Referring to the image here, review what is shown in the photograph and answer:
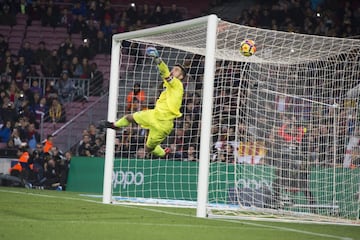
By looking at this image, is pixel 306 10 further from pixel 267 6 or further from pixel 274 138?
pixel 274 138

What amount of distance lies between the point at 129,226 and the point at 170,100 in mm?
3879

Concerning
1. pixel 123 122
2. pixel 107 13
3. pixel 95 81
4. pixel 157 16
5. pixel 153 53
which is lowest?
pixel 123 122

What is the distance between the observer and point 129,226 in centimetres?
1050

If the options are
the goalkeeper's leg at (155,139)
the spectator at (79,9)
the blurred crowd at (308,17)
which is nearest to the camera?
the goalkeeper's leg at (155,139)

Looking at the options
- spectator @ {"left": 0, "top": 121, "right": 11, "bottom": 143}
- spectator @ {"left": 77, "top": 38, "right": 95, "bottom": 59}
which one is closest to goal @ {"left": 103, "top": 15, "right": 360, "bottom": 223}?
spectator @ {"left": 0, "top": 121, "right": 11, "bottom": 143}

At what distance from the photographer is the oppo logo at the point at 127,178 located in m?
19.4

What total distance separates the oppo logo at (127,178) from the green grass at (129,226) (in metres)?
5.37

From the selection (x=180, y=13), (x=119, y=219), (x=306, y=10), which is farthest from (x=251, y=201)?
(x=180, y=13)

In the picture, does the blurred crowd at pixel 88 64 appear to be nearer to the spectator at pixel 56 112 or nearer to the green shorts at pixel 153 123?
the spectator at pixel 56 112

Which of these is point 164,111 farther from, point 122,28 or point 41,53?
point 122,28

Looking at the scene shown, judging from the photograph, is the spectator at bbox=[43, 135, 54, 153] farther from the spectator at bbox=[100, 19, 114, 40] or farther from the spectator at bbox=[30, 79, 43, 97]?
the spectator at bbox=[100, 19, 114, 40]

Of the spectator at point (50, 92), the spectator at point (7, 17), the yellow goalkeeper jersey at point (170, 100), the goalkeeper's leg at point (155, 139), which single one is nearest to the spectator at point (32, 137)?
the spectator at point (50, 92)

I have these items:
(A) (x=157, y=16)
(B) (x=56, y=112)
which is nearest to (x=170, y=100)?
(B) (x=56, y=112)

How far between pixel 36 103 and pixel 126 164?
6.68 m
